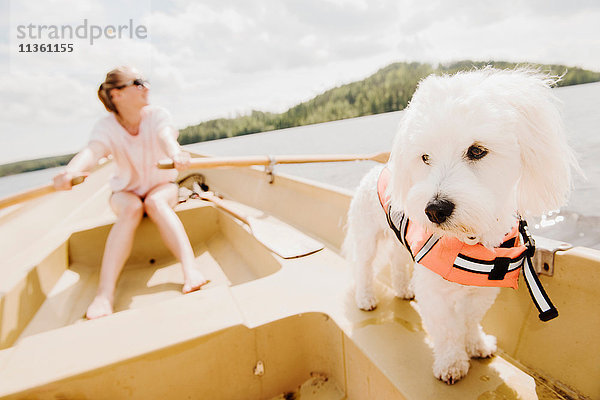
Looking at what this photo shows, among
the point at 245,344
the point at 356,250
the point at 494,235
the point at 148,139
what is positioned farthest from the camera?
the point at 148,139

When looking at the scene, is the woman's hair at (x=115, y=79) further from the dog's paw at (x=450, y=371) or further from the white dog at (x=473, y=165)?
the dog's paw at (x=450, y=371)

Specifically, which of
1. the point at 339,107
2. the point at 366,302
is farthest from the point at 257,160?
the point at 339,107

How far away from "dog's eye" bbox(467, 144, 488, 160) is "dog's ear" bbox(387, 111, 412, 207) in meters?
0.21

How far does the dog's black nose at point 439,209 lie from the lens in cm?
91

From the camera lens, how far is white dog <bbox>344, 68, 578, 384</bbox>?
0.92 meters

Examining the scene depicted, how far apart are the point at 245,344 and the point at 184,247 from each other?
126 cm

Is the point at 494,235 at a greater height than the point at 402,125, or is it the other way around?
the point at 402,125

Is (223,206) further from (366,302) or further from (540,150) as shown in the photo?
(540,150)

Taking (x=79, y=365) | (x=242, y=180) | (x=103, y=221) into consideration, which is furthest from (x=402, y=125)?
(x=242, y=180)

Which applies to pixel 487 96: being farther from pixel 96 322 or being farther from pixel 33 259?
pixel 33 259

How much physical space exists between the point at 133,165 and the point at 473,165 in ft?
8.58

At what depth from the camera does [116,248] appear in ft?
7.48

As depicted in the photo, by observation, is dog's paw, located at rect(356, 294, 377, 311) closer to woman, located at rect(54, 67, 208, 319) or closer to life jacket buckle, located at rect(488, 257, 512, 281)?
life jacket buckle, located at rect(488, 257, 512, 281)

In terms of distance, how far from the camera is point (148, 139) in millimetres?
2666
